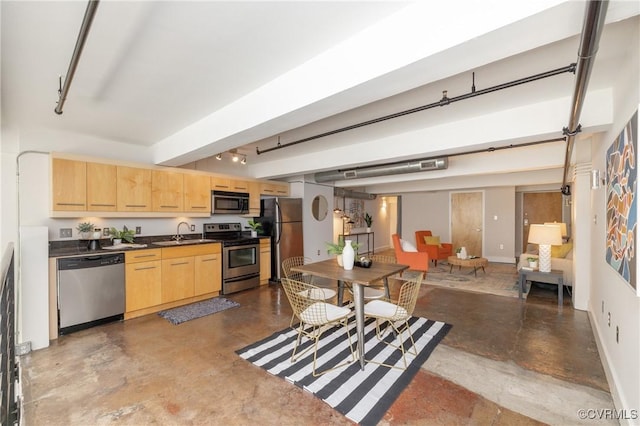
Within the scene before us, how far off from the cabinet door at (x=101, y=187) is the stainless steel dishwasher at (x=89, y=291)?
716 millimetres

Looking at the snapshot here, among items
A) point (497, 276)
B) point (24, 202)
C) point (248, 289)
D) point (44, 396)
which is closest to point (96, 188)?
point (24, 202)

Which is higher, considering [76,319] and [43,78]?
[43,78]

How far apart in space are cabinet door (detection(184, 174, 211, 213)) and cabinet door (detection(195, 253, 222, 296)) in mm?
840

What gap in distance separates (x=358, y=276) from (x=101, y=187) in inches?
142

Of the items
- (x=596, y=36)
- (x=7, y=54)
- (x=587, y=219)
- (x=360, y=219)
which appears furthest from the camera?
(x=360, y=219)

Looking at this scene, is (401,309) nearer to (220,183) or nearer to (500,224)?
(220,183)

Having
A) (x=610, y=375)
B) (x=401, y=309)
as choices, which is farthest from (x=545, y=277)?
(x=401, y=309)

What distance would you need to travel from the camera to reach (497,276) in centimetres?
638

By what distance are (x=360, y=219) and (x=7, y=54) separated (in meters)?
8.47

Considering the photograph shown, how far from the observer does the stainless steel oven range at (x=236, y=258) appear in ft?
16.0

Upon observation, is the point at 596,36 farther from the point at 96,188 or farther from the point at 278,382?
the point at 96,188

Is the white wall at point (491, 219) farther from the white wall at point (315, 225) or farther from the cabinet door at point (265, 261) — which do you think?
the cabinet door at point (265, 261)

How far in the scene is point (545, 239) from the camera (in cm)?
426

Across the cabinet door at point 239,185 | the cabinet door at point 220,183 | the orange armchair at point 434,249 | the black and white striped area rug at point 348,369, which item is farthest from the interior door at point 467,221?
the cabinet door at point 220,183
